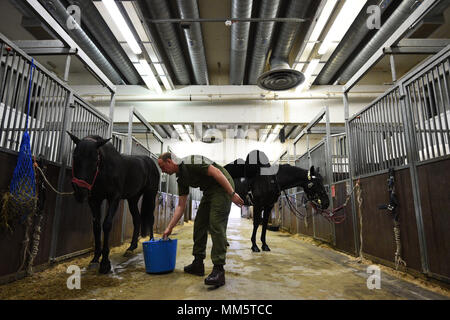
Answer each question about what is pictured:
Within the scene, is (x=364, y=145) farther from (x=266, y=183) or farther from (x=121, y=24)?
(x=121, y=24)

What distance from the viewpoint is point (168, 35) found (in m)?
4.80

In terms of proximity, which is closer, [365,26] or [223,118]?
[365,26]

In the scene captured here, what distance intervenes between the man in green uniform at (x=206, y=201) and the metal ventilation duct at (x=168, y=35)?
3111 mm

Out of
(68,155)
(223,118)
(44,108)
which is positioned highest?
(223,118)

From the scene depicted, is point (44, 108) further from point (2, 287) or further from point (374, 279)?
point (374, 279)

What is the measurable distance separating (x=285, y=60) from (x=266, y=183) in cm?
290

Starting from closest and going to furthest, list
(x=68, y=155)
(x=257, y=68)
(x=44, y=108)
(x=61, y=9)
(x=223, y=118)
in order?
(x=44, y=108)
(x=68, y=155)
(x=61, y=9)
(x=257, y=68)
(x=223, y=118)

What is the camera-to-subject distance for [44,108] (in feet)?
8.06

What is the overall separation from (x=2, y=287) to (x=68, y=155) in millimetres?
1391

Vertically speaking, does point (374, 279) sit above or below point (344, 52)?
below

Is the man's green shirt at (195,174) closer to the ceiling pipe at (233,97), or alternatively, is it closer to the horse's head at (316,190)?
the horse's head at (316,190)

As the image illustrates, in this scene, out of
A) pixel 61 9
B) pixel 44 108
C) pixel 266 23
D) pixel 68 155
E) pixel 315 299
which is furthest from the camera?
pixel 266 23

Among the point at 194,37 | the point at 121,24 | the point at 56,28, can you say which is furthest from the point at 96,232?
the point at 194,37
